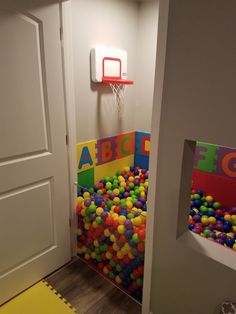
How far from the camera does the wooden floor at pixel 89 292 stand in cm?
177

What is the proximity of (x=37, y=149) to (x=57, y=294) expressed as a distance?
43.8 inches

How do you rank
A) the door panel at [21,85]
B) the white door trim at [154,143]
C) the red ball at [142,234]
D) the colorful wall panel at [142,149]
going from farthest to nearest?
the colorful wall panel at [142,149], the red ball at [142,234], the door panel at [21,85], the white door trim at [154,143]

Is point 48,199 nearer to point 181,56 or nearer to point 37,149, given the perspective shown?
point 37,149

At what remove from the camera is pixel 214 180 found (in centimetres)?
266

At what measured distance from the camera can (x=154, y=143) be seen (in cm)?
136

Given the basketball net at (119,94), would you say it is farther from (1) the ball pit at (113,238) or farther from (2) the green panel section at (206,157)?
(1) the ball pit at (113,238)

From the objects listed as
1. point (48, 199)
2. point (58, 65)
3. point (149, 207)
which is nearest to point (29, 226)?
point (48, 199)

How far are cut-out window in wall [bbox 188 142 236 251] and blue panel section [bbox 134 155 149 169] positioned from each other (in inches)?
26.1

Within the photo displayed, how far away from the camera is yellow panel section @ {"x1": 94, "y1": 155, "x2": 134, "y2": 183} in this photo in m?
2.77

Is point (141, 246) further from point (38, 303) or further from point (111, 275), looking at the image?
point (38, 303)

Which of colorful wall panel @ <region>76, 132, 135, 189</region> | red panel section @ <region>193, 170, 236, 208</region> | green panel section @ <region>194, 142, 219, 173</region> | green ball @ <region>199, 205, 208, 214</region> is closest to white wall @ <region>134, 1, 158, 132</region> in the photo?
colorful wall panel @ <region>76, 132, 135, 189</region>

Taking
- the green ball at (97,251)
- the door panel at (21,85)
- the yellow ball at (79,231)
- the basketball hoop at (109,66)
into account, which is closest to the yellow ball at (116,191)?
the yellow ball at (79,231)

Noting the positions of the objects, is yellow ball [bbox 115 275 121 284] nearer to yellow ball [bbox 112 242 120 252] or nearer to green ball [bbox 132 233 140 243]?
yellow ball [bbox 112 242 120 252]

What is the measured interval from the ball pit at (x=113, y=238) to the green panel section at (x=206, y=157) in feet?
2.66
